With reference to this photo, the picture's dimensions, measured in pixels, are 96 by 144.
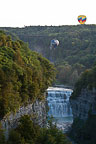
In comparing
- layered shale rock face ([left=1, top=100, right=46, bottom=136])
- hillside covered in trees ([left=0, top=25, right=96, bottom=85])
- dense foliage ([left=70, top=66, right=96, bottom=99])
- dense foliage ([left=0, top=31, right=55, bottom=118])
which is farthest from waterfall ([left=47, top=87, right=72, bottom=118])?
dense foliage ([left=0, top=31, right=55, bottom=118])

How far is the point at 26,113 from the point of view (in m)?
18.4

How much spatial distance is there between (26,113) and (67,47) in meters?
79.5

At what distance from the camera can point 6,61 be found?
17.6 m

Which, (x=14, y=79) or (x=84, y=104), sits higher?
(x=14, y=79)

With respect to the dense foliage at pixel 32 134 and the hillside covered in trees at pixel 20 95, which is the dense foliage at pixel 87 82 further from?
the dense foliage at pixel 32 134

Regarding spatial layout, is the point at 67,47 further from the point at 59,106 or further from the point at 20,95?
the point at 20,95

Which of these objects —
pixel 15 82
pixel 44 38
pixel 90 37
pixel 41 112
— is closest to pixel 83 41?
pixel 90 37

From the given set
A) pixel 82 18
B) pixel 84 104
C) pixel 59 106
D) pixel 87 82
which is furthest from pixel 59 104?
pixel 82 18

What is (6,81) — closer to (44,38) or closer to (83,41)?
(83,41)

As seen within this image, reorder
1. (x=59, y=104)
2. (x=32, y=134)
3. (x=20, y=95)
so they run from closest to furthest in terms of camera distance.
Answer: (x=32, y=134), (x=20, y=95), (x=59, y=104)

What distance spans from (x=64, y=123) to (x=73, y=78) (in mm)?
25222

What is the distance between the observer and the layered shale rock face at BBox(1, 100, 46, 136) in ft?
49.4

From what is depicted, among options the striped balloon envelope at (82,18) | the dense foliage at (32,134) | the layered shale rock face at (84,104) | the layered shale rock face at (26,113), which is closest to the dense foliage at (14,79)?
the layered shale rock face at (26,113)

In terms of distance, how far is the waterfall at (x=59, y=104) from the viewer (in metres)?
45.7
